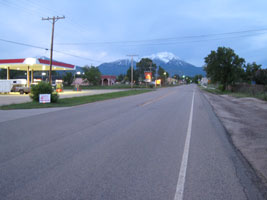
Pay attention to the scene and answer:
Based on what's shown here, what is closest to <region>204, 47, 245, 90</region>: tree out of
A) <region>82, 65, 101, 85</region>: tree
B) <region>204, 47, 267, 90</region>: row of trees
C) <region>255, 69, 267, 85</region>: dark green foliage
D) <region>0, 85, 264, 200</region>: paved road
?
<region>204, 47, 267, 90</region>: row of trees

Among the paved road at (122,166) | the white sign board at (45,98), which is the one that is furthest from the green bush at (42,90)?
the paved road at (122,166)

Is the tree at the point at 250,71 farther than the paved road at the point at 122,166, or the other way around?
the tree at the point at 250,71

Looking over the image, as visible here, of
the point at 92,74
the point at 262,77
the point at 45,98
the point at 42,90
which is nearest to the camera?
the point at 45,98

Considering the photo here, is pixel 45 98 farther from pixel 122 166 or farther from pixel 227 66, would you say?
pixel 227 66

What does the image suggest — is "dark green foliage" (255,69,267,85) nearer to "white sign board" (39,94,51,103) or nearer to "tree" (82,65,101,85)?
"white sign board" (39,94,51,103)

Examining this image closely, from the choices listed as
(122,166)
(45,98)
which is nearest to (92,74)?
(45,98)

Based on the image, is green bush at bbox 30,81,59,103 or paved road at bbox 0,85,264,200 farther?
green bush at bbox 30,81,59,103

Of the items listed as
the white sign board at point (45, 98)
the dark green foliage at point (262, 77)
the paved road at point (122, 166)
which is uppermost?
the dark green foliage at point (262, 77)

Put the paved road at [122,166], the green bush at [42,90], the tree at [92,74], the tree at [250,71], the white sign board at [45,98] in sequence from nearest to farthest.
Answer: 1. the paved road at [122,166]
2. the white sign board at [45,98]
3. the green bush at [42,90]
4. the tree at [250,71]
5. the tree at [92,74]

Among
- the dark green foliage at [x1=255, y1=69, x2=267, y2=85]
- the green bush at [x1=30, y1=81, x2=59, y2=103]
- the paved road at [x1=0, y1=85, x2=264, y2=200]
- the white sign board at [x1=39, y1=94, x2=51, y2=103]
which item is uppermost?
the dark green foliage at [x1=255, y1=69, x2=267, y2=85]

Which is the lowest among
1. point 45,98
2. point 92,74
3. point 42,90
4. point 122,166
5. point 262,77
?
point 122,166

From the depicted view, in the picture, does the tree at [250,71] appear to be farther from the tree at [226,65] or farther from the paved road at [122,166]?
the paved road at [122,166]

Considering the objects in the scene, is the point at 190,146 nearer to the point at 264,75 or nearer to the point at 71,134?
the point at 71,134

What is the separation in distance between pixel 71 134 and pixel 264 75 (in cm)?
4417
